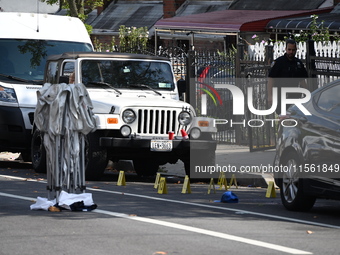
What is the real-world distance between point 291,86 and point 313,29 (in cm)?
1050

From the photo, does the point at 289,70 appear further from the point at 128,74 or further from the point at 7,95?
the point at 7,95

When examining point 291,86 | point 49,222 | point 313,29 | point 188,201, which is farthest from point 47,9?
point 49,222

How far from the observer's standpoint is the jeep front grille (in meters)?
15.1

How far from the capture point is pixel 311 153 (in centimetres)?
1084

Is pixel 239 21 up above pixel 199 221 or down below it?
above

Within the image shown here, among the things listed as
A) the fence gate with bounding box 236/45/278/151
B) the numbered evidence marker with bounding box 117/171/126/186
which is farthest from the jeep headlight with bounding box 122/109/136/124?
the fence gate with bounding box 236/45/278/151

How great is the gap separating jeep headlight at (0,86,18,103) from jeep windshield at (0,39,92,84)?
1.18 ft

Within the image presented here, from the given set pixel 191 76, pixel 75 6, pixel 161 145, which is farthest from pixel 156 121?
pixel 75 6

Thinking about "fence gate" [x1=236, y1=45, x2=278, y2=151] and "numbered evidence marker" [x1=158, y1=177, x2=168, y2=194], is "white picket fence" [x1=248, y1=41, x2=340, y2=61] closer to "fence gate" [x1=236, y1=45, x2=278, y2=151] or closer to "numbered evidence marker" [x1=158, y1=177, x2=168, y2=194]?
"fence gate" [x1=236, y1=45, x2=278, y2=151]

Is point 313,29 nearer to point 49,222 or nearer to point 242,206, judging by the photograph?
point 242,206

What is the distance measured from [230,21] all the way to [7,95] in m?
16.4

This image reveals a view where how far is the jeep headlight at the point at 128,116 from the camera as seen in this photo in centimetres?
1490

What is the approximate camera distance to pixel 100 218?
10.4 m

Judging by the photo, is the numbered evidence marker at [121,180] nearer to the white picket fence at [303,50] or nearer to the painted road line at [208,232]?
the painted road line at [208,232]
